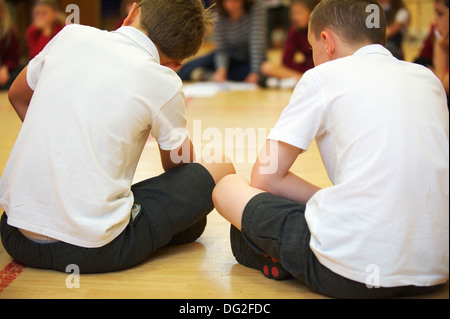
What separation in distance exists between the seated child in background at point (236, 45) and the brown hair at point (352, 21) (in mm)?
2663

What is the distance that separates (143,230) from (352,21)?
51 centimetres

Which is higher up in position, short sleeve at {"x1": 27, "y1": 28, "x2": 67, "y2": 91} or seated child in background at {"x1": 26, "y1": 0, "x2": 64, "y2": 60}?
short sleeve at {"x1": 27, "y1": 28, "x2": 67, "y2": 91}

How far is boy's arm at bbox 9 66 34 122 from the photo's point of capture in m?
1.09

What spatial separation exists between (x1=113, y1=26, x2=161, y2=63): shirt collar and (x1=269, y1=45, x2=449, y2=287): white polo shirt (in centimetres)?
32

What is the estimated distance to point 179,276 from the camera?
103 cm

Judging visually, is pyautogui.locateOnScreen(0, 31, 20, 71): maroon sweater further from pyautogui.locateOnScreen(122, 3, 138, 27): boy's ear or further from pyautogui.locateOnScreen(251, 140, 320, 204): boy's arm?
pyautogui.locateOnScreen(251, 140, 320, 204): boy's arm

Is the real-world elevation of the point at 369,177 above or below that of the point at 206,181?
above

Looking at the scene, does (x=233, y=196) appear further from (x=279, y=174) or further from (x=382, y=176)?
(x=382, y=176)

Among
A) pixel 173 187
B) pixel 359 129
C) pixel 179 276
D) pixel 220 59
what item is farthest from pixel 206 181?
pixel 220 59

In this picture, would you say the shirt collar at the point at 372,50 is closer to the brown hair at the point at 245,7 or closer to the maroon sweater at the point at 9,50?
the brown hair at the point at 245,7

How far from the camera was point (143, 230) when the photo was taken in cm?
101

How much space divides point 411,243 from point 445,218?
65 millimetres

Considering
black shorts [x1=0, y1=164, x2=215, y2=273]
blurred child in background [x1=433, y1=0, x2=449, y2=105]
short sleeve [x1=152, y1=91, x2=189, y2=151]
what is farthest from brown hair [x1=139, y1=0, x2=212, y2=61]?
blurred child in background [x1=433, y1=0, x2=449, y2=105]
